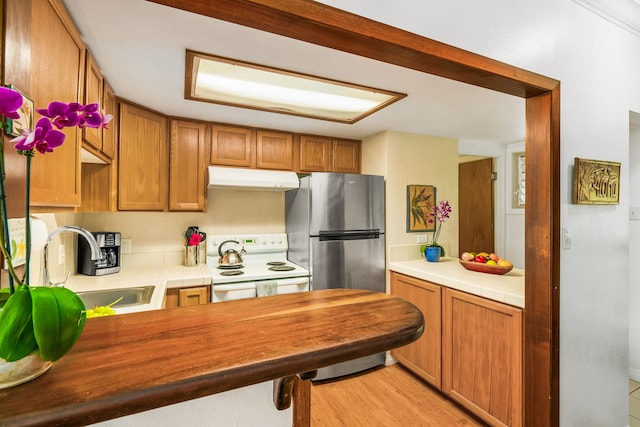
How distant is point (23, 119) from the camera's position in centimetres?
74

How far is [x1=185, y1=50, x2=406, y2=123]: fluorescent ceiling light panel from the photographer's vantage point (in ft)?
5.65

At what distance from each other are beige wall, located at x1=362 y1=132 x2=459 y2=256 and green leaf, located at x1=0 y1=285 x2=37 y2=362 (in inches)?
106

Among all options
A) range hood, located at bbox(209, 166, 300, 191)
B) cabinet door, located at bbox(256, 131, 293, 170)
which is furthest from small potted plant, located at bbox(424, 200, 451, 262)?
cabinet door, located at bbox(256, 131, 293, 170)

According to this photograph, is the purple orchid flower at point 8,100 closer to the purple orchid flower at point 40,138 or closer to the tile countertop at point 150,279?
the purple orchid flower at point 40,138

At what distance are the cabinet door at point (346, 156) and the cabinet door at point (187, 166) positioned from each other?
126 centimetres

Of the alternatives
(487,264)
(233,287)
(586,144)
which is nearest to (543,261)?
(586,144)

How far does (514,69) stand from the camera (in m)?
1.34

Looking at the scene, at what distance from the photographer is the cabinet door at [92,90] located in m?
1.45

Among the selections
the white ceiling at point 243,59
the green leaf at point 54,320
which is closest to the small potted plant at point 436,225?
the white ceiling at point 243,59

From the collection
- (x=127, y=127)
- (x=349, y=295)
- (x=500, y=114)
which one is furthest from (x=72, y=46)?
(x=500, y=114)

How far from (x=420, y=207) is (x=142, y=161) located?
2460 mm

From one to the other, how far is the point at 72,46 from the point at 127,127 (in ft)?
3.25

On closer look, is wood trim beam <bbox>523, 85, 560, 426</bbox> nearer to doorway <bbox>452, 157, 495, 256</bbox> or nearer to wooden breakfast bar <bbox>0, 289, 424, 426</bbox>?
wooden breakfast bar <bbox>0, 289, 424, 426</bbox>

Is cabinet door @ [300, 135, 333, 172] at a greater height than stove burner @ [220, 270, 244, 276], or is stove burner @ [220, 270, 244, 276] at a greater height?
cabinet door @ [300, 135, 333, 172]
